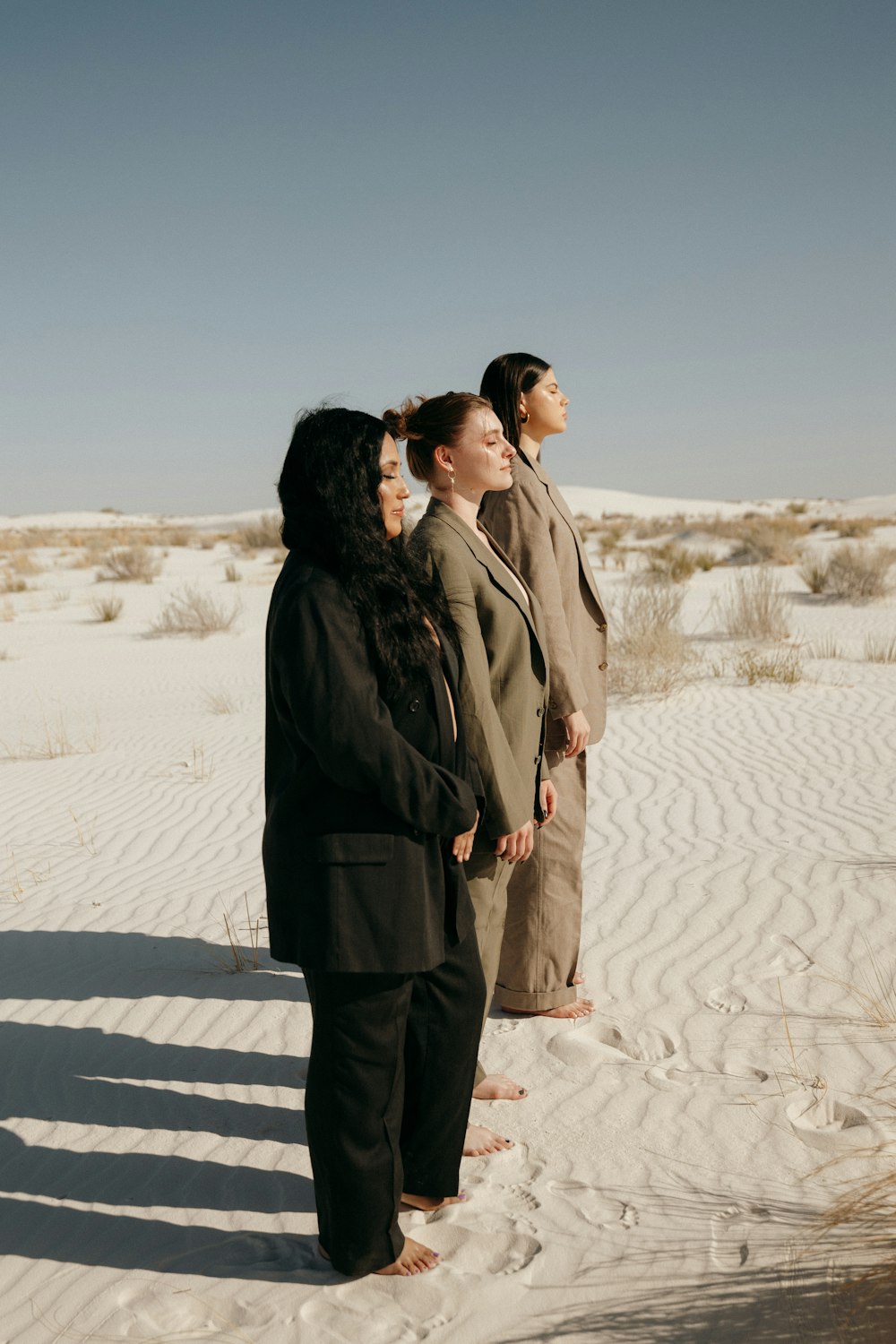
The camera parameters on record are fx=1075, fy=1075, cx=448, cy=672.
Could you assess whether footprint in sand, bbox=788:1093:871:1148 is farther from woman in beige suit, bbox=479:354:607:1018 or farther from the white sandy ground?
woman in beige suit, bbox=479:354:607:1018

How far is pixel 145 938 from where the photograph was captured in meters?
4.73

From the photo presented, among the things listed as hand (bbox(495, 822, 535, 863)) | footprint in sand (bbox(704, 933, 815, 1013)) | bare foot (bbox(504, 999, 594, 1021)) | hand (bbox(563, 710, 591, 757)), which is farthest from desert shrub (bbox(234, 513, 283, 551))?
hand (bbox(495, 822, 535, 863))

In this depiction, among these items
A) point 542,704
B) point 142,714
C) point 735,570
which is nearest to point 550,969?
point 542,704

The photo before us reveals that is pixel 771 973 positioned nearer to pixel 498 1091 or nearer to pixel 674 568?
pixel 498 1091

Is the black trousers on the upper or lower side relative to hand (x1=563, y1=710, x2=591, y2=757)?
lower

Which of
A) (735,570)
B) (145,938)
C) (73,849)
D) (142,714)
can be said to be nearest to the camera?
(145,938)

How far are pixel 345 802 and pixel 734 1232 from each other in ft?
4.51

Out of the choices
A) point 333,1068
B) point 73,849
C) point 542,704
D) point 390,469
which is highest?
point 390,469

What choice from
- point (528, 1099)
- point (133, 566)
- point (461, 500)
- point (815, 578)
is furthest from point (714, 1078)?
point (133, 566)

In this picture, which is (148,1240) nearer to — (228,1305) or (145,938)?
(228,1305)

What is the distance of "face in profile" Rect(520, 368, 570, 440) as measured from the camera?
3.21 meters

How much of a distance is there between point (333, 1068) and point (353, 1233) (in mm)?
371

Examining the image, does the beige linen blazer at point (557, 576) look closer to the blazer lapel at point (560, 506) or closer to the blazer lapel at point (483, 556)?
the blazer lapel at point (560, 506)

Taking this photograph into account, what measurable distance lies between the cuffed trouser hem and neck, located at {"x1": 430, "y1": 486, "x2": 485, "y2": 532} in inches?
64.8
